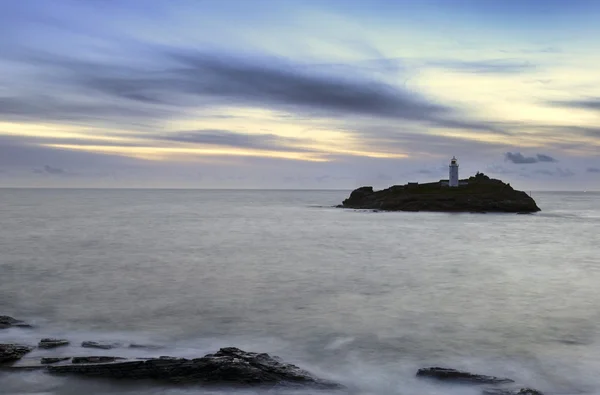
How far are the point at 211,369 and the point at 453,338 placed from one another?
24.8 ft

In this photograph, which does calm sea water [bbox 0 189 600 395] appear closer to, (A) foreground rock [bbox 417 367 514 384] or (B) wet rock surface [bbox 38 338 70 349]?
(A) foreground rock [bbox 417 367 514 384]

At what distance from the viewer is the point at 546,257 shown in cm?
3625

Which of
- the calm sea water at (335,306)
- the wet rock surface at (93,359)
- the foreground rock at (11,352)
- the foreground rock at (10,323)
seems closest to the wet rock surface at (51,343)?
the calm sea water at (335,306)

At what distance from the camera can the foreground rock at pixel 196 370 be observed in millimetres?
10242

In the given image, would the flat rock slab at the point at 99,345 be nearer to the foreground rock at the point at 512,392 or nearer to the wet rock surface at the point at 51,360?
the wet rock surface at the point at 51,360

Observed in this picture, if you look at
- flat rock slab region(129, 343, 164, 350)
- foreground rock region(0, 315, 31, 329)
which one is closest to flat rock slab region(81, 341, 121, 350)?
flat rock slab region(129, 343, 164, 350)

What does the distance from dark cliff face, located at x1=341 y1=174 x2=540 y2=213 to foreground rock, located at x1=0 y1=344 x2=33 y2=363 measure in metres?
83.1

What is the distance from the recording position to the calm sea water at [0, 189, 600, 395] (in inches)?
492

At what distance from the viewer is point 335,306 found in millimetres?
19422

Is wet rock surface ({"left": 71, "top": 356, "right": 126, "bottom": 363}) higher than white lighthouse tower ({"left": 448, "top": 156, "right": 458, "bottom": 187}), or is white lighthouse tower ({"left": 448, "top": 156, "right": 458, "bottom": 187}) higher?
white lighthouse tower ({"left": 448, "top": 156, "right": 458, "bottom": 187})

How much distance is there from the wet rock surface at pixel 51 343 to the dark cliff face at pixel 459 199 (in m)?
81.7

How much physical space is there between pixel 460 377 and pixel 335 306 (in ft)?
28.7

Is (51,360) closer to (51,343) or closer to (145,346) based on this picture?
(51,343)

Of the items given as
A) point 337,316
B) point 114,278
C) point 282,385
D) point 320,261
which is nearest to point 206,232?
point 320,261
